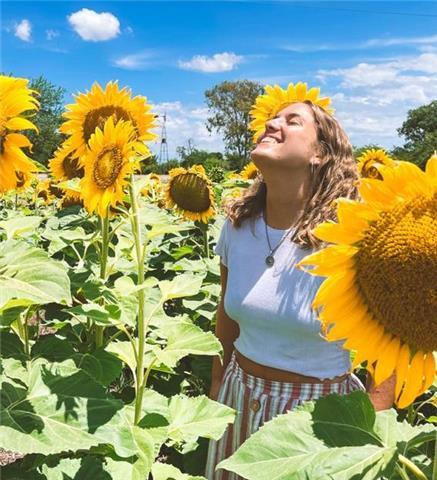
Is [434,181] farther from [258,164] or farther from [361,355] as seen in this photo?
[258,164]

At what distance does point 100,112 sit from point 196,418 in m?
1.09

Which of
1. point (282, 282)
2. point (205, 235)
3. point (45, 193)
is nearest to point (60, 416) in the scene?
point (282, 282)

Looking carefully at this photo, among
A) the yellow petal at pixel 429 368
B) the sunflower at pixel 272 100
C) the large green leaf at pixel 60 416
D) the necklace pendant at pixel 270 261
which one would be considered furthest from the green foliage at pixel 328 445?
the sunflower at pixel 272 100

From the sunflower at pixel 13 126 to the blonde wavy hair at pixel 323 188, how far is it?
2.76 feet

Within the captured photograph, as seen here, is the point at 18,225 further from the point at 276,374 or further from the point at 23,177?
the point at 276,374

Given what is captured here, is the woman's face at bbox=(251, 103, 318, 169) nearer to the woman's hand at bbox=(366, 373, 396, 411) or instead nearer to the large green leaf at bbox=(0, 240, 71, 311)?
the woman's hand at bbox=(366, 373, 396, 411)

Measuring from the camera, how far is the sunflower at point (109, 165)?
1.98m

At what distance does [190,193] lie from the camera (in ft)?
14.3

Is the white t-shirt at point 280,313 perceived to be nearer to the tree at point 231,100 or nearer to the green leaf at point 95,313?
the green leaf at point 95,313

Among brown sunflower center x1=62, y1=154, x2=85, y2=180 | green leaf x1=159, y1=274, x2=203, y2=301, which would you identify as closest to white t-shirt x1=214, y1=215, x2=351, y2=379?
green leaf x1=159, y1=274, x2=203, y2=301

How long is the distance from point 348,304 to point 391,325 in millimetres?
83

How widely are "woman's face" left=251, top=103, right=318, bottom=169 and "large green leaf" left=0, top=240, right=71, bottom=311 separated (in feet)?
2.76

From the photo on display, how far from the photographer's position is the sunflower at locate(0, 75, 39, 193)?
1.52 metres

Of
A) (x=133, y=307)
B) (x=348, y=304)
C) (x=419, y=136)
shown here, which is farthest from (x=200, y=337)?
(x=419, y=136)
